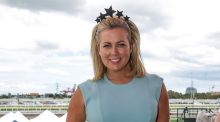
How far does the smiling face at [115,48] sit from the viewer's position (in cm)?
222

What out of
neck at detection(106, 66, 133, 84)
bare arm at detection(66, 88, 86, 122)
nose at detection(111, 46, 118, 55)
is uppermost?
nose at detection(111, 46, 118, 55)

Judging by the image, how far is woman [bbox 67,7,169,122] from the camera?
2.19 meters

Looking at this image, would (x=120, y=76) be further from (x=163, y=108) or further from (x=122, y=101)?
(x=163, y=108)

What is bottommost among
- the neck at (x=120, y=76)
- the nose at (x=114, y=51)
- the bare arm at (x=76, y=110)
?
the bare arm at (x=76, y=110)

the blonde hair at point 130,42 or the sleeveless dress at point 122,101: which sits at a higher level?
the blonde hair at point 130,42

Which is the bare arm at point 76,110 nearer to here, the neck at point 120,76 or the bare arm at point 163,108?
the neck at point 120,76

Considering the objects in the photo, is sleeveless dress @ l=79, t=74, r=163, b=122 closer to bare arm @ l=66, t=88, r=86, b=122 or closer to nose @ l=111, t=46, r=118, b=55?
bare arm @ l=66, t=88, r=86, b=122

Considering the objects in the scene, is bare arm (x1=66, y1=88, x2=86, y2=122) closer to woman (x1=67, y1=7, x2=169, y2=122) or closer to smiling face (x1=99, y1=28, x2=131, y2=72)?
woman (x1=67, y1=7, x2=169, y2=122)

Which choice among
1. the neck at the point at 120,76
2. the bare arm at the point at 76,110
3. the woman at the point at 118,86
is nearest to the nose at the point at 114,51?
the woman at the point at 118,86

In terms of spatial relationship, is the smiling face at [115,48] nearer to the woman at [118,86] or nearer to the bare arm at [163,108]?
the woman at [118,86]

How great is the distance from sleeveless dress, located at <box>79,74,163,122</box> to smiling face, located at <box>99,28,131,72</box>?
0.32 feet

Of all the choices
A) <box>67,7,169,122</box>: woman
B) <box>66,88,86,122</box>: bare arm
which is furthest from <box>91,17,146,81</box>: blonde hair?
<box>66,88,86,122</box>: bare arm

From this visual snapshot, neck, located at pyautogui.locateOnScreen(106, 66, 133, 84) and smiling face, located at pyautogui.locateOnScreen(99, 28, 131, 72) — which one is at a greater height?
smiling face, located at pyautogui.locateOnScreen(99, 28, 131, 72)

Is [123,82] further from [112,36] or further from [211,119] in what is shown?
[211,119]
